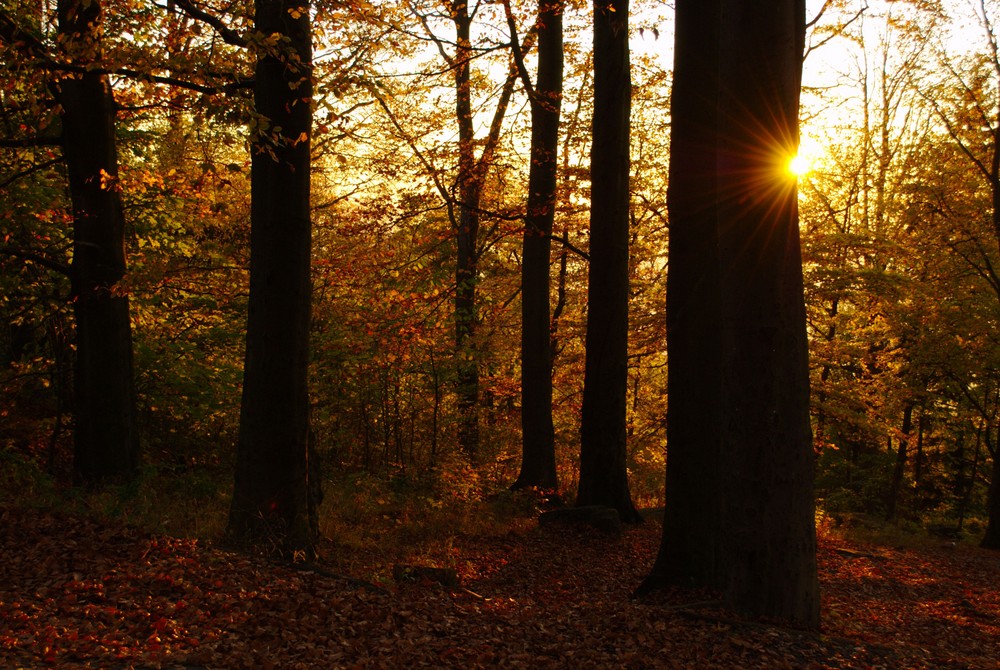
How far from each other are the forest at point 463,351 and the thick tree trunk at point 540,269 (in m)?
0.06

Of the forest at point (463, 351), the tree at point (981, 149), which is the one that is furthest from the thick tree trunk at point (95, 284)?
the tree at point (981, 149)

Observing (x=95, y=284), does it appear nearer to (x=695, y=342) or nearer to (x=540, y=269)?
(x=540, y=269)

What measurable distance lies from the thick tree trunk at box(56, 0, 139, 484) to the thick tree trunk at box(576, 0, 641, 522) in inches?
245

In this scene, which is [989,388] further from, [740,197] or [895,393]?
[740,197]

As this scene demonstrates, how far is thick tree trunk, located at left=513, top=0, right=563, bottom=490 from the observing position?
12.5m

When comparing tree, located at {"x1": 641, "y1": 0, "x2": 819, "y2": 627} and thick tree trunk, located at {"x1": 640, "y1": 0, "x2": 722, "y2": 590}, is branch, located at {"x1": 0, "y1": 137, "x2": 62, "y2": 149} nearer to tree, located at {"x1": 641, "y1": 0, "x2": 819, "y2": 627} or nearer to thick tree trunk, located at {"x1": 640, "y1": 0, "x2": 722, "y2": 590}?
thick tree trunk, located at {"x1": 640, "y1": 0, "x2": 722, "y2": 590}

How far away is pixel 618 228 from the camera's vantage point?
33.7 ft

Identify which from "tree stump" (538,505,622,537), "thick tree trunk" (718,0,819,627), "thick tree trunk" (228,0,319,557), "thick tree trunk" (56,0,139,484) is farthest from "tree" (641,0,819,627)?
"thick tree trunk" (56,0,139,484)

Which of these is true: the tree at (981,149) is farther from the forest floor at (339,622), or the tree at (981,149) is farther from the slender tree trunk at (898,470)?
the forest floor at (339,622)

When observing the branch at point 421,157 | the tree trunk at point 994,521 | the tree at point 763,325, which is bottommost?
the tree trunk at point 994,521

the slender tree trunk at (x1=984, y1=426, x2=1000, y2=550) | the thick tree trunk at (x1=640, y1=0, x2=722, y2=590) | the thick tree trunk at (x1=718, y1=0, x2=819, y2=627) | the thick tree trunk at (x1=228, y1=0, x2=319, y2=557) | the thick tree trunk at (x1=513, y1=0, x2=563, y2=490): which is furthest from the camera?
the slender tree trunk at (x1=984, y1=426, x2=1000, y2=550)

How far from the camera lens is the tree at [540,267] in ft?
40.9

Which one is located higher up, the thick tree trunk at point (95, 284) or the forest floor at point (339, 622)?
the thick tree trunk at point (95, 284)

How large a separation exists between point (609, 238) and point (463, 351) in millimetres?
4460
